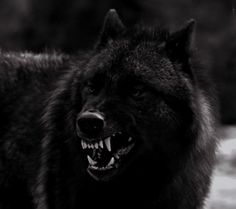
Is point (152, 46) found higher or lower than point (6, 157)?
higher

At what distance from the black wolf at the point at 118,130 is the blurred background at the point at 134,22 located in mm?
4760

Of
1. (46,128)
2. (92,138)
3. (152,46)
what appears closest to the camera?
(92,138)

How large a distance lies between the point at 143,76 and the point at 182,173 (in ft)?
2.55

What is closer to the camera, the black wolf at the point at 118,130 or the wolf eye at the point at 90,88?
the black wolf at the point at 118,130

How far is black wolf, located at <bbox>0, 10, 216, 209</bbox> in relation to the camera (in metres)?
Result: 4.43

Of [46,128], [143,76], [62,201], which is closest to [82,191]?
[62,201]

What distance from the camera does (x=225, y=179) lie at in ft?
28.2

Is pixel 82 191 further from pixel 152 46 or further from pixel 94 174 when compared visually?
pixel 152 46

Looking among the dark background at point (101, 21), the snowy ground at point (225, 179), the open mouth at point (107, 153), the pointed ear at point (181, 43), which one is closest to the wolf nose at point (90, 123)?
the open mouth at point (107, 153)

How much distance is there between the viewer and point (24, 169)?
523cm

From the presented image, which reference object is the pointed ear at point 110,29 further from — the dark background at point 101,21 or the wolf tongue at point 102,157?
the dark background at point 101,21

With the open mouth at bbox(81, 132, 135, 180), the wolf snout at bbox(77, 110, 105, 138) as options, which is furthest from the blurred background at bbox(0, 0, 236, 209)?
the wolf snout at bbox(77, 110, 105, 138)

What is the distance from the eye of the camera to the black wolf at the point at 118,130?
14.5ft

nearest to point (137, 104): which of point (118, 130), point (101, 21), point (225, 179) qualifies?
point (118, 130)
